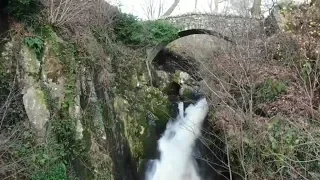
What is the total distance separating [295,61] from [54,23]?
656cm

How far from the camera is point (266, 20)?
11.9 m

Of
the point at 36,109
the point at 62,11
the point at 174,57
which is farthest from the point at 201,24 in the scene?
the point at 36,109

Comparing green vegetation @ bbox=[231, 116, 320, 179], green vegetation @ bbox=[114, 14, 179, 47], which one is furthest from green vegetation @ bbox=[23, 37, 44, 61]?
green vegetation @ bbox=[114, 14, 179, 47]

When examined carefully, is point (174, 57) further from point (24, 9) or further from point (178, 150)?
point (24, 9)

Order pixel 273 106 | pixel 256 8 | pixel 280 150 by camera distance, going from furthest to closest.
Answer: pixel 256 8, pixel 273 106, pixel 280 150

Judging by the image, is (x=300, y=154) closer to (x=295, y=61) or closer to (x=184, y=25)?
(x=295, y=61)

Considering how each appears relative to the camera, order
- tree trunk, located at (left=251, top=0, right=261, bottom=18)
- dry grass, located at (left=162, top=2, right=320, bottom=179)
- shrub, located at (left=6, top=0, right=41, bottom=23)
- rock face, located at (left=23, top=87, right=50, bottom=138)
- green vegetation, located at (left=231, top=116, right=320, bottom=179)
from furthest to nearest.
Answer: tree trunk, located at (left=251, top=0, right=261, bottom=18) < shrub, located at (left=6, top=0, right=41, bottom=23) < rock face, located at (left=23, top=87, right=50, bottom=138) < dry grass, located at (left=162, top=2, right=320, bottom=179) < green vegetation, located at (left=231, top=116, right=320, bottom=179)

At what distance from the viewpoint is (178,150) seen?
452 inches

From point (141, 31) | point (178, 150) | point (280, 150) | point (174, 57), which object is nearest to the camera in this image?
point (280, 150)

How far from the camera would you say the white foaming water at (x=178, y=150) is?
10.5 meters

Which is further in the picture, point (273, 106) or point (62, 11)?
point (62, 11)

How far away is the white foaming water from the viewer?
34.3 feet

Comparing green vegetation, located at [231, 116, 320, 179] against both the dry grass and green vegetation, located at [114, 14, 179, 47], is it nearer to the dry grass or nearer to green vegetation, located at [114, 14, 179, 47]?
the dry grass

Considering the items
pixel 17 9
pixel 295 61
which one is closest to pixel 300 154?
pixel 295 61
